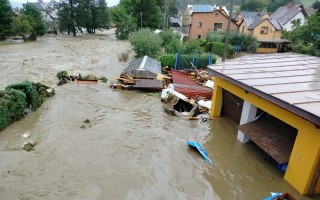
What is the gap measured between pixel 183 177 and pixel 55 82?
633 inches

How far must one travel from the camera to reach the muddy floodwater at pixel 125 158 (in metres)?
7.25

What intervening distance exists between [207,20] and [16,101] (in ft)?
130

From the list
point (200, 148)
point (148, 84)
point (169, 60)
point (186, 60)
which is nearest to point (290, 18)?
point (186, 60)

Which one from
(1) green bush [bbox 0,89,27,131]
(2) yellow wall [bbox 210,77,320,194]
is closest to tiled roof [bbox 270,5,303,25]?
(2) yellow wall [bbox 210,77,320,194]

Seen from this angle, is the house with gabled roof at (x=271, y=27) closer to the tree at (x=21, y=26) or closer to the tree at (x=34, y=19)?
the tree at (x=21, y=26)

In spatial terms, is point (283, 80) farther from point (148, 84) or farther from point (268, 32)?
point (268, 32)

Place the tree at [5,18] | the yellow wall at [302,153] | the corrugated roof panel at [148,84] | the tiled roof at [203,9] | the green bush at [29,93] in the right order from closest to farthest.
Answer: the yellow wall at [302,153] < the green bush at [29,93] < the corrugated roof panel at [148,84] < the tree at [5,18] < the tiled roof at [203,9]

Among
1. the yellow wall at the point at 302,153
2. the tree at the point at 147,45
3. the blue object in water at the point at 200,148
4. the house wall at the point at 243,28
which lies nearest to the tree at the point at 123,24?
the house wall at the point at 243,28

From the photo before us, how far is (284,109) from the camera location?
7527 millimetres

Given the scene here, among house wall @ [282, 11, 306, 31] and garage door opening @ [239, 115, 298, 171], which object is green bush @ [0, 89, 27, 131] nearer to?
garage door opening @ [239, 115, 298, 171]

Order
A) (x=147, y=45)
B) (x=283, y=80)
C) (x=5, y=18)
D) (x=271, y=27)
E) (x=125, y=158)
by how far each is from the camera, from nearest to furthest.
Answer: (x=125, y=158) < (x=283, y=80) < (x=147, y=45) < (x=5, y=18) < (x=271, y=27)

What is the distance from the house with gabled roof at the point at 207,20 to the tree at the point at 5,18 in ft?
107

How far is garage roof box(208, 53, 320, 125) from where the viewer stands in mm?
6657

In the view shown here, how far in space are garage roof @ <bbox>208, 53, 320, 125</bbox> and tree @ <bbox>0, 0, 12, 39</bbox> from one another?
1628 inches
